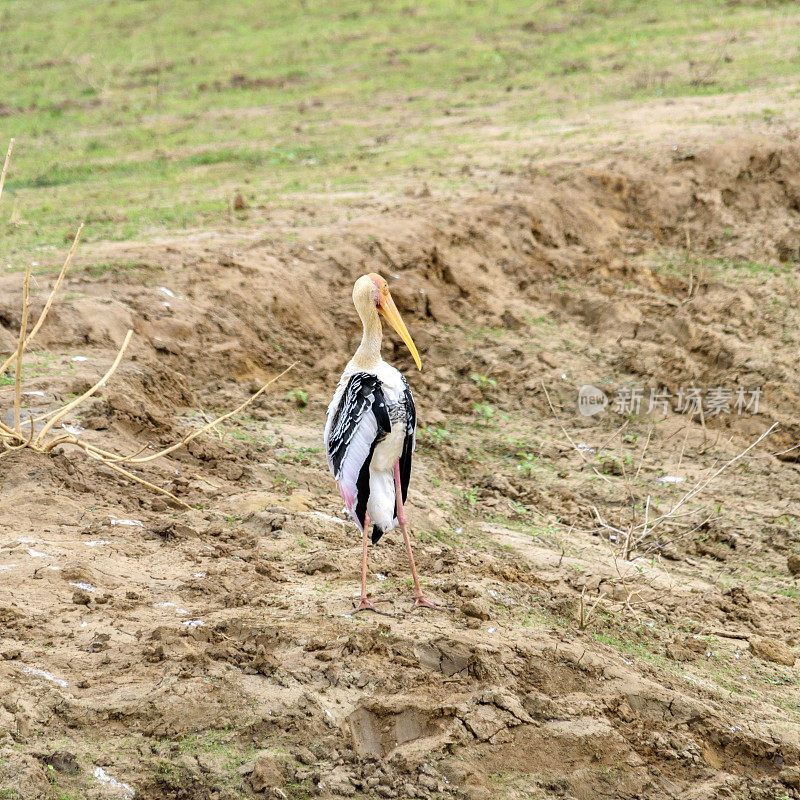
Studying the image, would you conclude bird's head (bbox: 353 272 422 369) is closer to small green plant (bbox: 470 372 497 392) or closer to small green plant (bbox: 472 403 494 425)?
small green plant (bbox: 472 403 494 425)

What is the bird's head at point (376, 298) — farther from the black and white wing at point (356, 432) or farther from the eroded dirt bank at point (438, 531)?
the eroded dirt bank at point (438, 531)

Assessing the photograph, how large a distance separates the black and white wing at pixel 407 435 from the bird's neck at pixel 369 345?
166 mm

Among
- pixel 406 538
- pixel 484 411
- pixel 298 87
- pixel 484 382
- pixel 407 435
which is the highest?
pixel 298 87

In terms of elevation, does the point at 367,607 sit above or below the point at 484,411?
above

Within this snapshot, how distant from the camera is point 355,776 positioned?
135 inches

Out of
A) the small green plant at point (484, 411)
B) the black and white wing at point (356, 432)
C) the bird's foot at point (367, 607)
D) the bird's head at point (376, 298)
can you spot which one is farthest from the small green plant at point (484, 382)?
the bird's foot at point (367, 607)

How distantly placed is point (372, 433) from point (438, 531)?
144cm

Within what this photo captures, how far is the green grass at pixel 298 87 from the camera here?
10719mm

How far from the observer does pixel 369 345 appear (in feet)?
14.4

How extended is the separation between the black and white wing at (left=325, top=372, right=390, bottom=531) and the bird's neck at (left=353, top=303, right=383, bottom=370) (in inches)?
2.5

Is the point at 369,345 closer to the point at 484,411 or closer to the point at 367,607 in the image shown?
the point at 367,607

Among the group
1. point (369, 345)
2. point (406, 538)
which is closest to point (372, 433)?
point (369, 345)

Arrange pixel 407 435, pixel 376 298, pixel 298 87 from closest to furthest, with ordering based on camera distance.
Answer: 1. pixel 407 435
2. pixel 376 298
3. pixel 298 87

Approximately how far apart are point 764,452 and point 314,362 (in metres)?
3.52
